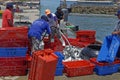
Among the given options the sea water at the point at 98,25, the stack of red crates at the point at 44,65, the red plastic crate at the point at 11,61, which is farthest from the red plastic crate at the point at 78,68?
the sea water at the point at 98,25

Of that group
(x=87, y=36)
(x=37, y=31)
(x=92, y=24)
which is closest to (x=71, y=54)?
(x=37, y=31)

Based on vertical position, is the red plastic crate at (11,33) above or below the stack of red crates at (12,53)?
above

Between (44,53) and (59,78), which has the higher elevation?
(44,53)

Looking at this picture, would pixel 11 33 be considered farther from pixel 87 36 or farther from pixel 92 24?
pixel 92 24

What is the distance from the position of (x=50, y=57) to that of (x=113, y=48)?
3.39 m

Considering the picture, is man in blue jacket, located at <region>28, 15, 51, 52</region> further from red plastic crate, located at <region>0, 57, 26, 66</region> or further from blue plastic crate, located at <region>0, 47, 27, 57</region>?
red plastic crate, located at <region>0, 57, 26, 66</region>

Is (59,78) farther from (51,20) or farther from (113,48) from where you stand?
(51,20)

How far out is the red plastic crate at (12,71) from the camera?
8637mm

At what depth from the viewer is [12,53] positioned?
28.1 feet

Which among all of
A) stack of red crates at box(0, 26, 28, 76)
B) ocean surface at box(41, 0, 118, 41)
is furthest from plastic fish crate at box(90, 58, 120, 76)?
ocean surface at box(41, 0, 118, 41)

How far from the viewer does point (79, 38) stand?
13.1 m

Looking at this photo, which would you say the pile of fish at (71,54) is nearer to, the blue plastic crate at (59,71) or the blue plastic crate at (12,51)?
the blue plastic crate at (59,71)

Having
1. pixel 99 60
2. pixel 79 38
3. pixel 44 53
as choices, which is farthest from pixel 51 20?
pixel 44 53

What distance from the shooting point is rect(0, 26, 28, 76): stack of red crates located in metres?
8.57
